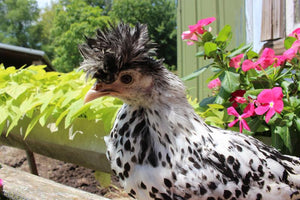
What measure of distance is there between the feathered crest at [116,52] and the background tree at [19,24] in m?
24.1

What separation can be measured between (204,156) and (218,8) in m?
2.40

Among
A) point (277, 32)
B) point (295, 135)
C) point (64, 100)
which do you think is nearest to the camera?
point (295, 135)

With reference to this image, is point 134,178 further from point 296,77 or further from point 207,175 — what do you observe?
point 296,77

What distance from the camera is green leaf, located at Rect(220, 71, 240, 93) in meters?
1.33

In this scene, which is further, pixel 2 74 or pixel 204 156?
pixel 2 74

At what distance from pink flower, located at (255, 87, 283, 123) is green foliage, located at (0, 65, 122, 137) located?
74 cm

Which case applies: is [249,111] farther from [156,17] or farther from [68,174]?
[156,17]

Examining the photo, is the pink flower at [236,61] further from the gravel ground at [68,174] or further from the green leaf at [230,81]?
the gravel ground at [68,174]

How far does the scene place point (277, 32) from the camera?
6.18ft

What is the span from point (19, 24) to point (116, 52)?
1072 inches

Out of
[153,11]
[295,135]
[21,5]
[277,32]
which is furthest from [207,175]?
[21,5]

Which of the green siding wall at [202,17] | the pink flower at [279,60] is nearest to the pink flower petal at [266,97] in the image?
the pink flower at [279,60]

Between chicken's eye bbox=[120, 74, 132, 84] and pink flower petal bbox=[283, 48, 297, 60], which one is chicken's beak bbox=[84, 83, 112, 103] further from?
pink flower petal bbox=[283, 48, 297, 60]

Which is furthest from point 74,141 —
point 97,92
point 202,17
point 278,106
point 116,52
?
point 202,17
